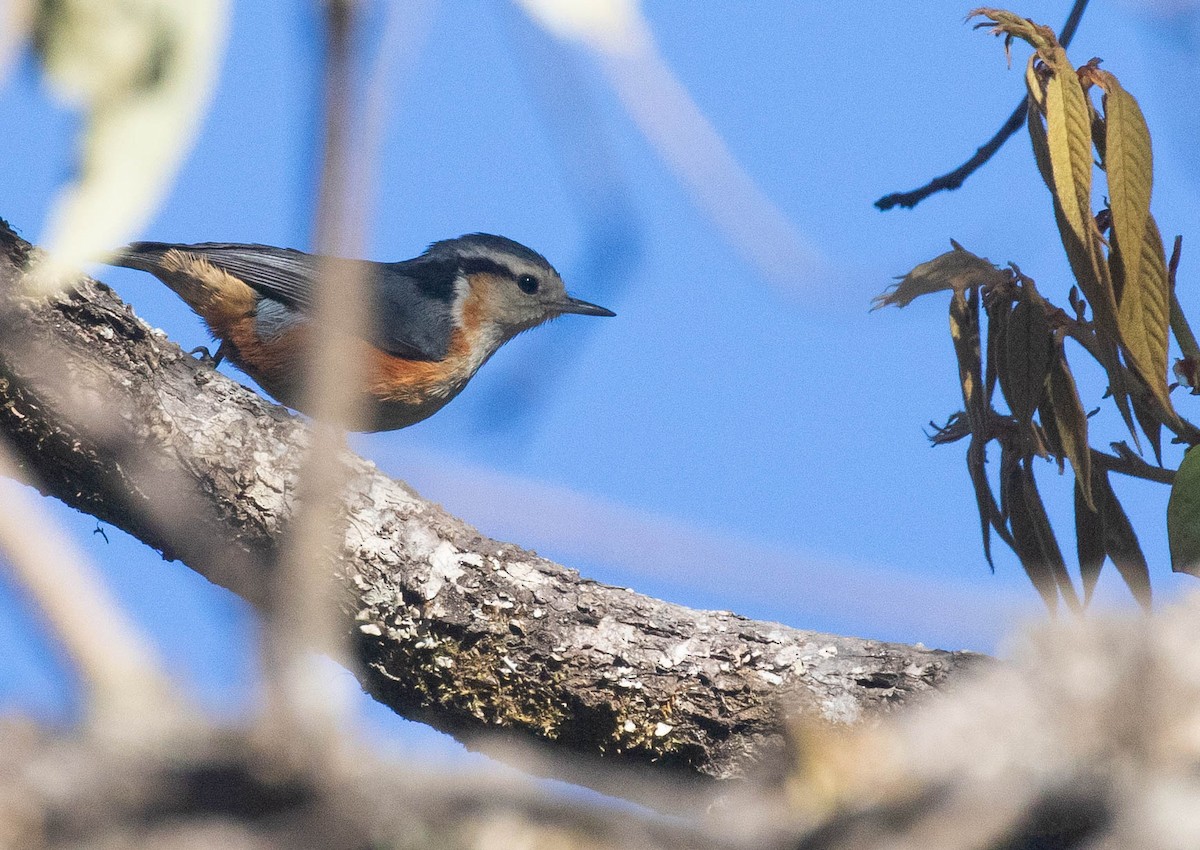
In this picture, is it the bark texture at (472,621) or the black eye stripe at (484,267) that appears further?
the black eye stripe at (484,267)

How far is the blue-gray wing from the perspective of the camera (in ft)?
18.5

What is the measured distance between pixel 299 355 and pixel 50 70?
359 centimetres

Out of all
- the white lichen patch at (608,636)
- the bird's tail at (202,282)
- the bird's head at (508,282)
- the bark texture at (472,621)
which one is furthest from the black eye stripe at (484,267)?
the white lichen patch at (608,636)

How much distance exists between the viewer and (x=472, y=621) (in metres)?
3.71

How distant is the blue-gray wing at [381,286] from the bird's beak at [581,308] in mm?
694

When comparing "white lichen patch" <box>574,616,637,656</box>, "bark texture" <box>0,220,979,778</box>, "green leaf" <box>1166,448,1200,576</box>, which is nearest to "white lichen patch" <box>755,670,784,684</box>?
"bark texture" <box>0,220,979,778</box>

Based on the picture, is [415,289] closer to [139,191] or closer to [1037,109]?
[1037,109]

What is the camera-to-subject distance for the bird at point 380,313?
18.5ft

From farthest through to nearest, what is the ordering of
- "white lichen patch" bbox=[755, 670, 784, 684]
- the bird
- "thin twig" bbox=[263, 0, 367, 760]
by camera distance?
the bird, "white lichen patch" bbox=[755, 670, 784, 684], "thin twig" bbox=[263, 0, 367, 760]

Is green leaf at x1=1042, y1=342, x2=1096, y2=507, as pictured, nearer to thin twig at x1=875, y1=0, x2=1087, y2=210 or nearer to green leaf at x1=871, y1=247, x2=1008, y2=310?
green leaf at x1=871, y1=247, x2=1008, y2=310

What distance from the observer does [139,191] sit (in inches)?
63.5

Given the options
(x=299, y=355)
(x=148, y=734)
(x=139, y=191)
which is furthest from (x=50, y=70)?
(x=299, y=355)

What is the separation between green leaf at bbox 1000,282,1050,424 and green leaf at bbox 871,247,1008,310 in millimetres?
125

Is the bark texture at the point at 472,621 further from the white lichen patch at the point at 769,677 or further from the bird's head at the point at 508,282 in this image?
the bird's head at the point at 508,282
